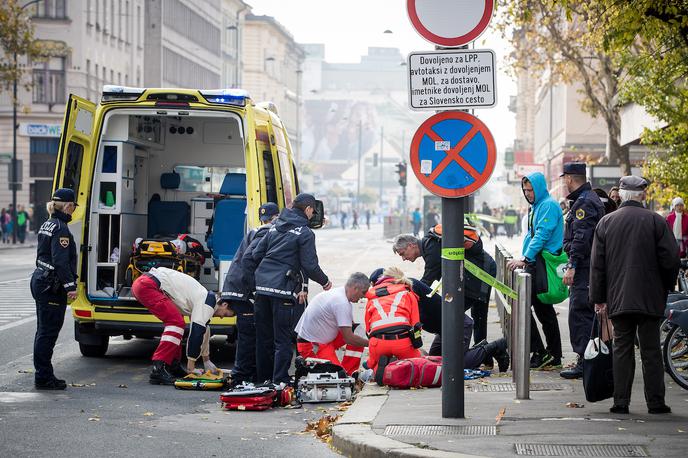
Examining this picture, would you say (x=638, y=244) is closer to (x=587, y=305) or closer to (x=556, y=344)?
(x=587, y=305)

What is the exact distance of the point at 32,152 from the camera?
214ft

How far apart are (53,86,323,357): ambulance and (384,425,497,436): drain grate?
4941 millimetres

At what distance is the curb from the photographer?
789 cm

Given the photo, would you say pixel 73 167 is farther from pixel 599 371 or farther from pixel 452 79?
pixel 599 371

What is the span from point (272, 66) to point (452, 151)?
118138mm

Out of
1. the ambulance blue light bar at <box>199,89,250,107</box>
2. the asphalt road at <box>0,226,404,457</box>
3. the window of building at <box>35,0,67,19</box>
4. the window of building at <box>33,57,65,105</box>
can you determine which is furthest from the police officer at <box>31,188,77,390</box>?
the window of building at <box>35,0,67,19</box>

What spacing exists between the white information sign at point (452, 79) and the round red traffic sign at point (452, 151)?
0.36 feet

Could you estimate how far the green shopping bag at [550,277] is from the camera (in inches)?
483

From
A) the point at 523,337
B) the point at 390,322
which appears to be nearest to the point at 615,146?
the point at 390,322

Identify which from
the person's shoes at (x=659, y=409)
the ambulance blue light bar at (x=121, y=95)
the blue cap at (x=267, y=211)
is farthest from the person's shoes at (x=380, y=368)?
the ambulance blue light bar at (x=121, y=95)

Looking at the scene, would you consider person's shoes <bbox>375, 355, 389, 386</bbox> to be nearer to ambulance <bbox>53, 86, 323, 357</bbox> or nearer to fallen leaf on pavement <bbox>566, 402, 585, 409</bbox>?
fallen leaf on pavement <bbox>566, 402, 585, 409</bbox>

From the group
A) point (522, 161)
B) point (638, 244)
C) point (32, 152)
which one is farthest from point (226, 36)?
point (638, 244)

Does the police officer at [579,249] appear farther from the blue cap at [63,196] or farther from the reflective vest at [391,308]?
the blue cap at [63,196]

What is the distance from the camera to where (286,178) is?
15.1m
